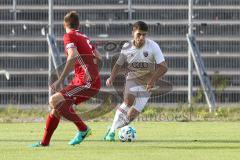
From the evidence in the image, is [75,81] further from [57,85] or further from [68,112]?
[68,112]

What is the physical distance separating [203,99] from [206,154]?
45.1 ft

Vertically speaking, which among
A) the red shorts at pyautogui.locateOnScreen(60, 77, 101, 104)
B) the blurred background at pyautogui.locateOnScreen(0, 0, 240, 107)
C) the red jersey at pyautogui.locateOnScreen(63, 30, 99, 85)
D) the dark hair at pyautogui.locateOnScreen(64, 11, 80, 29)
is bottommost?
the blurred background at pyautogui.locateOnScreen(0, 0, 240, 107)

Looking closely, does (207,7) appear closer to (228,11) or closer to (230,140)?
(228,11)

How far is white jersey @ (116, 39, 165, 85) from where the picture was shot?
17.8 metres

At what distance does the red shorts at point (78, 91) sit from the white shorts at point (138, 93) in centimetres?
178

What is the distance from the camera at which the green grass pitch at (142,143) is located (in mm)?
13914

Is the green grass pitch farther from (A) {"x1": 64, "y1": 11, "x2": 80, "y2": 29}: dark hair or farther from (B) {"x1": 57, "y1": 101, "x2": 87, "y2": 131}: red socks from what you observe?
(A) {"x1": 64, "y1": 11, "x2": 80, "y2": 29}: dark hair

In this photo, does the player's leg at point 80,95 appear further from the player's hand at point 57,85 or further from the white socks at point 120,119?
the white socks at point 120,119

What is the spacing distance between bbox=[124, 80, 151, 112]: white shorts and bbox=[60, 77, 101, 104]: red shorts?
1783 mm

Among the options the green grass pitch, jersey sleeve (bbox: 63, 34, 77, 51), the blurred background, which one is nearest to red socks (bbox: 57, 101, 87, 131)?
the green grass pitch

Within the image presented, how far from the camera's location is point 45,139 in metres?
15.9

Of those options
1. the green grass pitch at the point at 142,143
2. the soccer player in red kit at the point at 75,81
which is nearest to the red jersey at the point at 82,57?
the soccer player in red kit at the point at 75,81

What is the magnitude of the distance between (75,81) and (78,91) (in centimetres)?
23

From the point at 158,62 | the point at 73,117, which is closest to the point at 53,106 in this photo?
the point at 73,117
